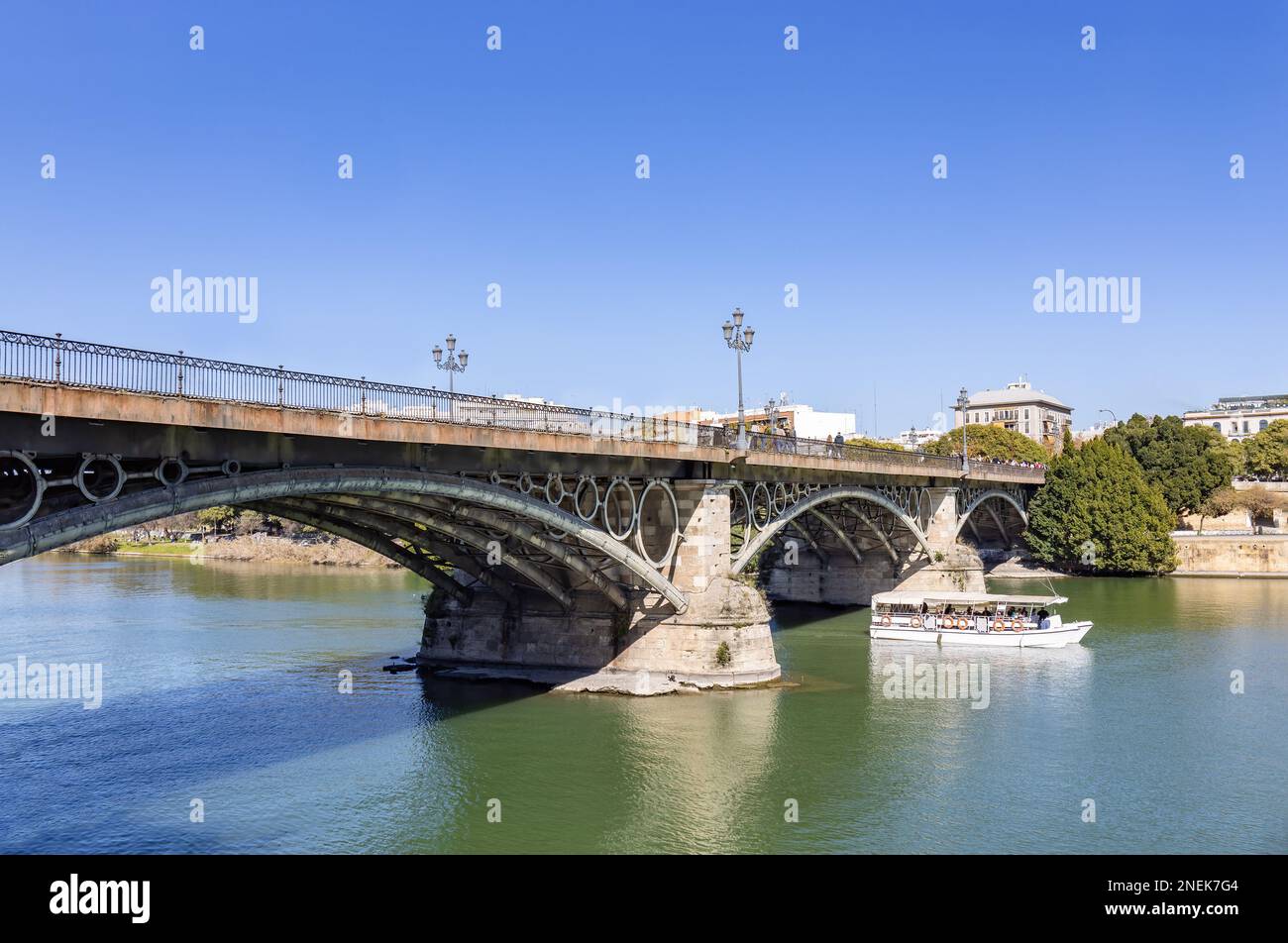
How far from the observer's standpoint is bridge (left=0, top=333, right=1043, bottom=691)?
1678 centimetres

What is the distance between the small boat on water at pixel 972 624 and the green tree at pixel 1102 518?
92.5 ft

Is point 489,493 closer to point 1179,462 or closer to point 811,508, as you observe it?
point 811,508

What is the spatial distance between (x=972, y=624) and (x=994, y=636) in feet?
3.49

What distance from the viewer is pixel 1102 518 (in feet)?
238

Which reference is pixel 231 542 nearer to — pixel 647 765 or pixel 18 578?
pixel 18 578

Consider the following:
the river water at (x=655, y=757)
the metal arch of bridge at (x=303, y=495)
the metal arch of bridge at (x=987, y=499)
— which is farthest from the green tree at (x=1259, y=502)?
the metal arch of bridge at (x=303, y=495)

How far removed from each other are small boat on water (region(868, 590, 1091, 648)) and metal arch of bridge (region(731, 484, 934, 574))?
4789 mm

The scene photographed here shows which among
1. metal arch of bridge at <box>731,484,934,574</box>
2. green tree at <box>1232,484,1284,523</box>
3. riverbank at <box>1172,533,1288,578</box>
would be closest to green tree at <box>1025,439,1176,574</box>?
riverbank at <box>1172,533,1288,578</box>

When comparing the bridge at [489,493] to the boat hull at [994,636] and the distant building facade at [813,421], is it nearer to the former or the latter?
the boat hull at [994,636]

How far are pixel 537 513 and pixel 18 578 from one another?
217ft

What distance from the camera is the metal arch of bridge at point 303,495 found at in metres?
15.8
